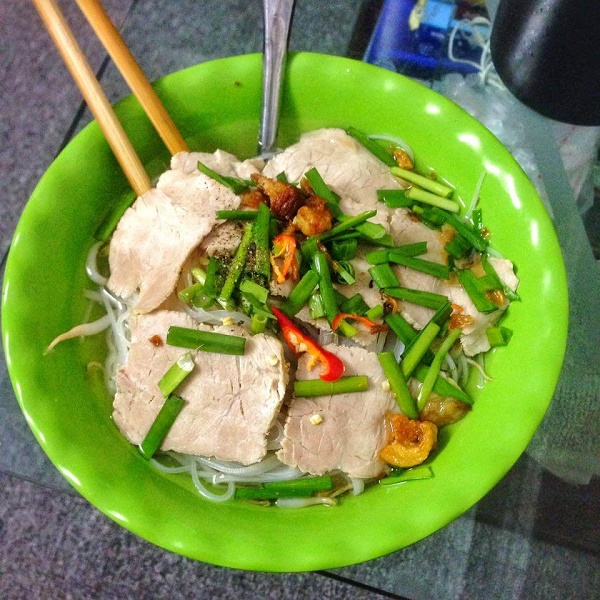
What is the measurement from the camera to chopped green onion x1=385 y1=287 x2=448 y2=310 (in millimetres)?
1396

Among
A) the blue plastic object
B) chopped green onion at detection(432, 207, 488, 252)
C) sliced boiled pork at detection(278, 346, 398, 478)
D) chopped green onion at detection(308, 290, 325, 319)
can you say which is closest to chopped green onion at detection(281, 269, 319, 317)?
chopped green onion at detection(308, 290, 325, 319)

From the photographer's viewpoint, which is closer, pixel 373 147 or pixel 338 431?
pixel 338 431

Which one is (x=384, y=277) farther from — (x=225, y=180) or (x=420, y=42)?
(x=420, y=42)

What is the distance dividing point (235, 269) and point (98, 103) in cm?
55

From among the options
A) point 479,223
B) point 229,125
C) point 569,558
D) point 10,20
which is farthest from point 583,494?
point 10,20

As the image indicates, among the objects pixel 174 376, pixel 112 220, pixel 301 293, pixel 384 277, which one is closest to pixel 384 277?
pixel 384 277

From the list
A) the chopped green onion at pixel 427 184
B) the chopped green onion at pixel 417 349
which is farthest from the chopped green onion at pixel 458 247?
the chopped green onion at pixel 417 349

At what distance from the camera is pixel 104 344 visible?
1.51 meters

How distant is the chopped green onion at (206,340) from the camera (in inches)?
51.7

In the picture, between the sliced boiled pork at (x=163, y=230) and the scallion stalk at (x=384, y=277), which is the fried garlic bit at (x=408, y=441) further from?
the sliced boiled pork at (x=163, y=230)

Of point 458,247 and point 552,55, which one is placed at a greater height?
point 552,55

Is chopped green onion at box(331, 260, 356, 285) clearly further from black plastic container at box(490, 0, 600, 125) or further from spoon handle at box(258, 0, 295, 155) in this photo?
black plastic container at box(490, 0, 600, 125)

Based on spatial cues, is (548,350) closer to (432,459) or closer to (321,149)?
(432,459)

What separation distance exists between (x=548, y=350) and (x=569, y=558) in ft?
2.29
